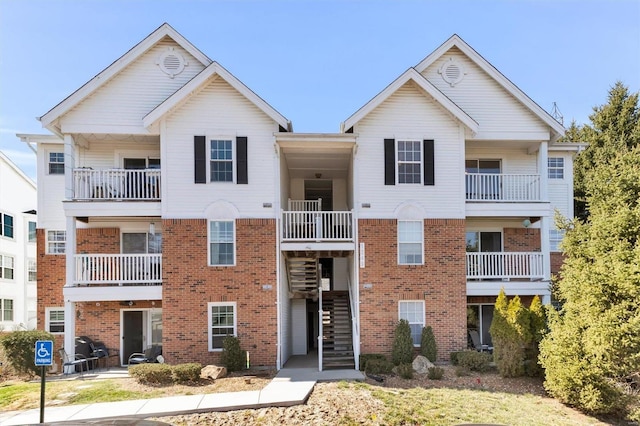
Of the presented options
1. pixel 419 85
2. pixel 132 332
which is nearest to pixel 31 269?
pixel 132 332

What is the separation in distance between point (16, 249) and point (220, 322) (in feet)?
56.7

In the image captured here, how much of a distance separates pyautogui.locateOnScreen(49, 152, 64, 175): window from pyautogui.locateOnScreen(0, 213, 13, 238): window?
33.6ft

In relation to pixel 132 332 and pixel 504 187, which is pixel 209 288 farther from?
pixel 504 187

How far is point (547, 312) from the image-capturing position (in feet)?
40.8

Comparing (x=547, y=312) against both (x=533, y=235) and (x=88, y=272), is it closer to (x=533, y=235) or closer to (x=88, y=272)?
(x=533, y=235)

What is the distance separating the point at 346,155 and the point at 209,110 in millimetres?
5192

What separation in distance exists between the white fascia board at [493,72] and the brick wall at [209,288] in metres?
8.51

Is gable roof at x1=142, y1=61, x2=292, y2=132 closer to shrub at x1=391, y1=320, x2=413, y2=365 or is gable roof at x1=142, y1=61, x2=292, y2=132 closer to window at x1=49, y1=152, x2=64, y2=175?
window at x1=49, y1=152, x2=64, y2=175

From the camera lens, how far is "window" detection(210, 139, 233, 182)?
576 inches

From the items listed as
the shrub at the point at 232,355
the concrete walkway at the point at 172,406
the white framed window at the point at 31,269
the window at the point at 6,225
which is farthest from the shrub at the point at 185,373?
the white framed window at the point at 31,269

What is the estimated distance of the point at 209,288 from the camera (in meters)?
14.3

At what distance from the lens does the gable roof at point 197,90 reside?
14117 mm

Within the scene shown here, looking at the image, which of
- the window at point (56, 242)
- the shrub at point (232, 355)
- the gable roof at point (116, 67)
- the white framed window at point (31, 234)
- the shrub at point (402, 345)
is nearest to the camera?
the shrub at point (232, 355)

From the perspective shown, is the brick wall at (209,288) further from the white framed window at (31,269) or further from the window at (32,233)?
the window at (32,233)
